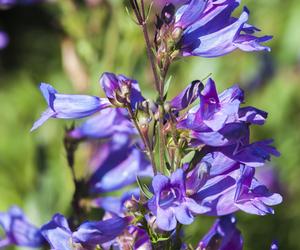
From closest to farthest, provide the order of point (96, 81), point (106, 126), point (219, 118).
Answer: point (219, 118), point (106, 126), point (96, 81)

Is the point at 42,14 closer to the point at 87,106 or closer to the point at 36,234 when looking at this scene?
the point at 36,234

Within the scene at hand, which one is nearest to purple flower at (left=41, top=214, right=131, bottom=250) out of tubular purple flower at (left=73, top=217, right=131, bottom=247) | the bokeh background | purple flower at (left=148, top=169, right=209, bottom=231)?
tubular purple flower at (left=73, top=217, right=131, bottom=247)

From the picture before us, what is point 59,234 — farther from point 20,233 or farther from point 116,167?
point 116,167

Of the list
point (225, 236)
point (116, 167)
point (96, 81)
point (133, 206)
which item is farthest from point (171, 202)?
point (96, 81)

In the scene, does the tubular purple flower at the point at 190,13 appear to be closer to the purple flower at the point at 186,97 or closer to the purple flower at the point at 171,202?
the purple flower at the point at 186,97

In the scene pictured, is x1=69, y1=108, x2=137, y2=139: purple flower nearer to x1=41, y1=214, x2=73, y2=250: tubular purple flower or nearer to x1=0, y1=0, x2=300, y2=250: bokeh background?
x1=41, y1=214, x2=73, y2=250: tubular purple flower

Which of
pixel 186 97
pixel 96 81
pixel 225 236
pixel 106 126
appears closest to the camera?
pixel 186 97
